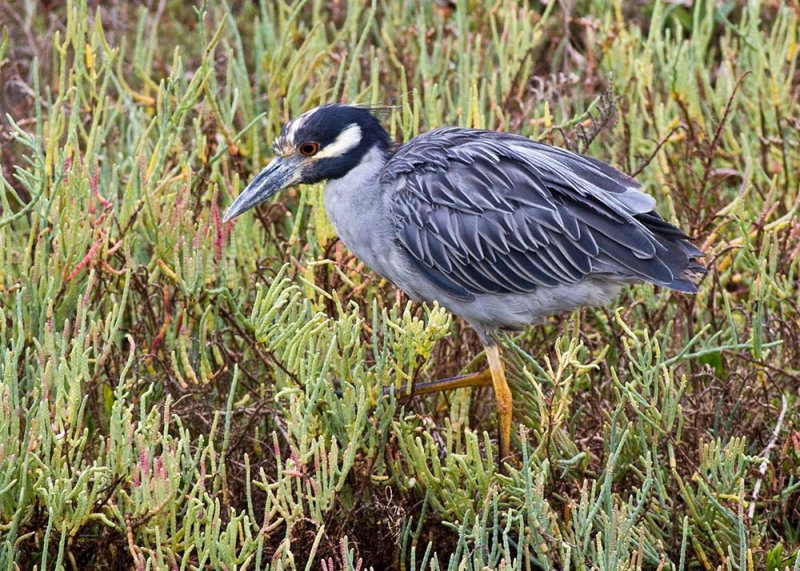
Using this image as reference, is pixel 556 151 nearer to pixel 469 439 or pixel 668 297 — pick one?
pixel 668 297

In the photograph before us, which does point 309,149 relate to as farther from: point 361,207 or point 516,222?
point 516,222

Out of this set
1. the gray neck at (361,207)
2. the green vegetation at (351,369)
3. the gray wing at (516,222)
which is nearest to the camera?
the green vegetation at (351,369)

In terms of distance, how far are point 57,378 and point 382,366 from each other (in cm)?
91

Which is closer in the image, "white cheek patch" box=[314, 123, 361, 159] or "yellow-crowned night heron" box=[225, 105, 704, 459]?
"yellow-crowned night heron" box=[225, 105, 704, 459]

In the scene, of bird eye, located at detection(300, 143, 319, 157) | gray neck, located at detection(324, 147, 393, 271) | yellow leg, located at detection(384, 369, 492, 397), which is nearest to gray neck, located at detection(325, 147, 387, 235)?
gray neck, located at detection(324, 147, 393, 271)

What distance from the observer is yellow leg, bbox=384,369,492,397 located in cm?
384

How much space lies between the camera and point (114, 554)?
11.0ft

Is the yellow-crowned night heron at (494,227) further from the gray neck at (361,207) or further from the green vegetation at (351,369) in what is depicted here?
the green vegetation at (351,369)

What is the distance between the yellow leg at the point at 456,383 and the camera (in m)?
3.84

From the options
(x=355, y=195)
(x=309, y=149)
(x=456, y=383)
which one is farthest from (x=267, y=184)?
(x=456, y=383)

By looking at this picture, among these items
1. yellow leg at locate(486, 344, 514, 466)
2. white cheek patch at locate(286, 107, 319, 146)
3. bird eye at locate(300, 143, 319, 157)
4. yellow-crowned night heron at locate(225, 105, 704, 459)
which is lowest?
yellow leg at locate(486, 344, 514, 466)

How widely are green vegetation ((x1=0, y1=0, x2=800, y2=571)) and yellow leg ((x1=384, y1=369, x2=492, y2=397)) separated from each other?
0.08 m

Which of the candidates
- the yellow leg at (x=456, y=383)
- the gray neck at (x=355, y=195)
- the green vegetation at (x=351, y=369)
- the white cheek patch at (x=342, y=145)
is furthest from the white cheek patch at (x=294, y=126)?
the yellow leg at (x=456, y=383)

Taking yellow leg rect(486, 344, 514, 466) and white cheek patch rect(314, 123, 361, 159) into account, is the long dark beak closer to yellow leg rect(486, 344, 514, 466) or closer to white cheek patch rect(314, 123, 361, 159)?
white cheek patch rect(314, 123, 361, 159)
